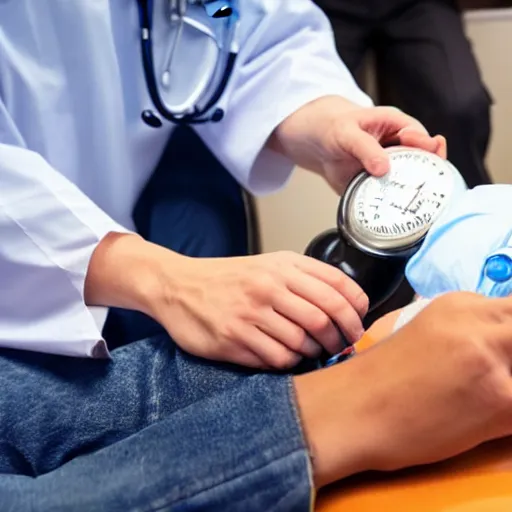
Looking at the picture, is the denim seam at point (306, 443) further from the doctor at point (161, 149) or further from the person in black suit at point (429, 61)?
the person in black suit at point (429, 61)

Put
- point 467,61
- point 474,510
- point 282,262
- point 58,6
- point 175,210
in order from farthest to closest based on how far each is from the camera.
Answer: point 467,61, point 175,210, point 58,6, point 282,262, point 474,510

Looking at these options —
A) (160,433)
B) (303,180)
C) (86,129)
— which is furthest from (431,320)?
(303,180)

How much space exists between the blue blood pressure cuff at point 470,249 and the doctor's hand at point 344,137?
96 mm

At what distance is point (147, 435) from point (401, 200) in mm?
254

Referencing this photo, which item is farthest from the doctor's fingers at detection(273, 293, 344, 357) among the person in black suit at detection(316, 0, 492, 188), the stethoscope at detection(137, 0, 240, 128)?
the person in black suit at detection(316, 0, 492, 188)

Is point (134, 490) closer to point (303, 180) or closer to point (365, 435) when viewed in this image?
point (365, 435)

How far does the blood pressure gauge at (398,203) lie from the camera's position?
54cm

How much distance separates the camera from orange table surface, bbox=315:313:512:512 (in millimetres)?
413

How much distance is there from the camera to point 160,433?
1.42 feet

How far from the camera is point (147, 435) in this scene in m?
0.44

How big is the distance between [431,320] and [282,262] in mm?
123

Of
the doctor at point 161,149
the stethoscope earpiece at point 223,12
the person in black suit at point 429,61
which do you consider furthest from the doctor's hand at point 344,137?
the person in black suit at point 429,61

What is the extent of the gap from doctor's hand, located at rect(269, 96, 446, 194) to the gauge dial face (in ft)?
0.05

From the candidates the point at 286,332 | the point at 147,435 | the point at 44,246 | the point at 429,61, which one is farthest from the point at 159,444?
the point at 429,61
